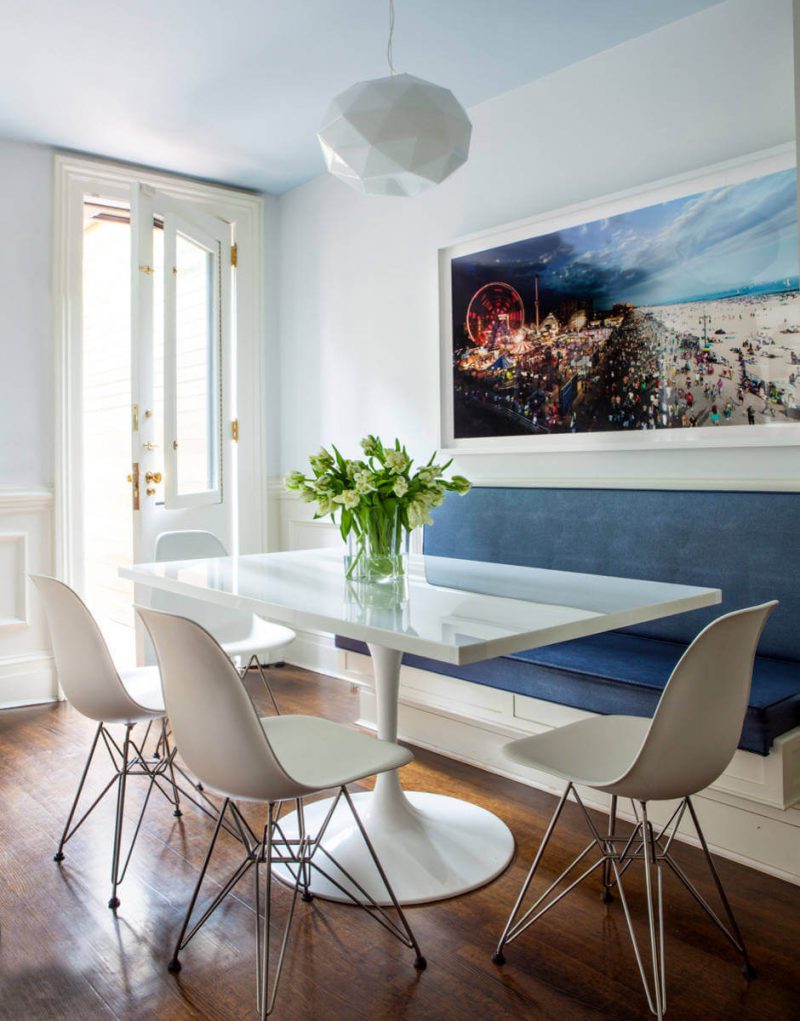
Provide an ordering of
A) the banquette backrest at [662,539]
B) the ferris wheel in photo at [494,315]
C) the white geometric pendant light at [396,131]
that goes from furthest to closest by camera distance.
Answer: the ferris wheel in photo at [494,315] → the banquette backrest at [662,539] → the white geometric pendant light at [396,131]

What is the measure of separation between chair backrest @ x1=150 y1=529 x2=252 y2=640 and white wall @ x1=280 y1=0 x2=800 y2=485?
46.6 inches

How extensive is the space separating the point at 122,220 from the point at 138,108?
1.39 meters

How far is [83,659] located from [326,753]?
2.50 feet

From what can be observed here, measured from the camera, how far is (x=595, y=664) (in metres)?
2.61

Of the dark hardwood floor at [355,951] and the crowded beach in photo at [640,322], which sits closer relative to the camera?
the dark hardwood floor at [355,951]

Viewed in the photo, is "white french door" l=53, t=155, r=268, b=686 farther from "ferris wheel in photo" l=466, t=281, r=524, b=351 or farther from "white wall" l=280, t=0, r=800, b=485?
"ferris wheel in photo" l=466, t=281, r=524, b=351

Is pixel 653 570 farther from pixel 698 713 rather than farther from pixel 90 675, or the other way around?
pixel 90 675

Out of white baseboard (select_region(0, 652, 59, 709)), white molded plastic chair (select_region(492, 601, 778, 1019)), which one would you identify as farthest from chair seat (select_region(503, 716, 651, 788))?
white baseboard (select_region(0, 652, 59, 709))

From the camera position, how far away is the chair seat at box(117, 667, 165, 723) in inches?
89.6

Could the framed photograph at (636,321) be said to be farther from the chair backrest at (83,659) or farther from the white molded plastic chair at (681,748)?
the chair backrest at (83,659)

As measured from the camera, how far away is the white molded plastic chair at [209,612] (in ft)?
10.4

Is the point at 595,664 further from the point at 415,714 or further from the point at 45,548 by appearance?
the point at 45,548

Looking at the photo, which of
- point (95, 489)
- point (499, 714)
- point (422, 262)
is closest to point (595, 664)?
point (499, 714)

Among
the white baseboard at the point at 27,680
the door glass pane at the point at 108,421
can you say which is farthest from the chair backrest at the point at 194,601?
the door glass pane at the point at 108,421
